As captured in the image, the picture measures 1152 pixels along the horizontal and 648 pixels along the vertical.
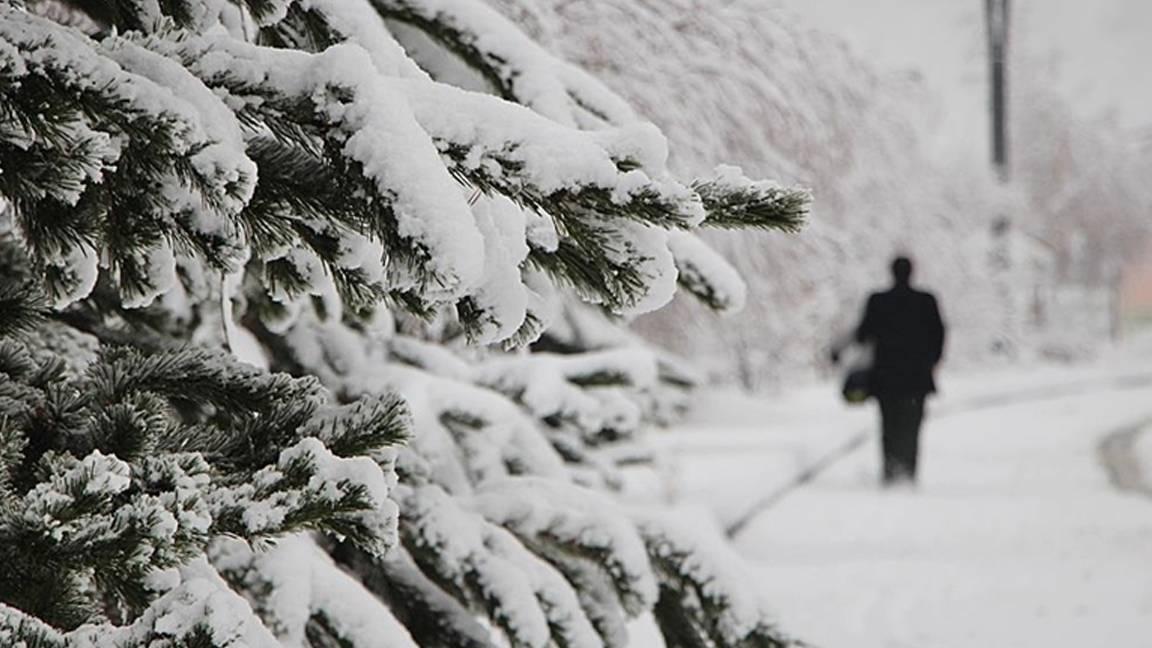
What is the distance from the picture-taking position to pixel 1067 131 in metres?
40.9

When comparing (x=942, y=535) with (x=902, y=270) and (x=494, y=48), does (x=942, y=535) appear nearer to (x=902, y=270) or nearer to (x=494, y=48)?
(x=902, y=270)

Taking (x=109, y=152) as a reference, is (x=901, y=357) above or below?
below

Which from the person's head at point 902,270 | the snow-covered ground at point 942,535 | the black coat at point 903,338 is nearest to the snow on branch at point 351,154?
the snow-covered ground at point 942,535

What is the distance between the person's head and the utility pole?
2257 cm

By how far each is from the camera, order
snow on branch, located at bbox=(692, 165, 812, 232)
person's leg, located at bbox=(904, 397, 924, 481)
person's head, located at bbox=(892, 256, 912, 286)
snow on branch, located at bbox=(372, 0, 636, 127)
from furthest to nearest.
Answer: person's leg, located at bbox=(904, 397, 924, 481) → person's head, located at bbox=(892, 256, 912, 286) → snow on branch, located at bbox=(372, 0, 636, 127) → snow on branch, located at bbox=(692, 165, 812, 232)

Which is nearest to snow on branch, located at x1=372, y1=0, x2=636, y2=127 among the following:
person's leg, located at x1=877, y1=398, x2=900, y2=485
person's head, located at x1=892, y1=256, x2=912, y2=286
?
person's head, located at x1=892, y1=256, x2=912, y2=286

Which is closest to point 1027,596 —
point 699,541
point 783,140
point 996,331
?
point 783,140

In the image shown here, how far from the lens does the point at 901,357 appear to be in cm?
857

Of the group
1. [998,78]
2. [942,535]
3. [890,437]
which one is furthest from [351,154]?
[998,78]

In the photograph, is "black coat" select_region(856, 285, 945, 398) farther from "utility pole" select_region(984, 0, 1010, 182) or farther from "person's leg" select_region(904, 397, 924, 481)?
"utility pole" select_region(984, 0, 1010, 182)

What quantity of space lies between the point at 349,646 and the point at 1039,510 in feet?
22.9

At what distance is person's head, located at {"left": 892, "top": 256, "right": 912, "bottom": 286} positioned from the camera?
830 centimetres

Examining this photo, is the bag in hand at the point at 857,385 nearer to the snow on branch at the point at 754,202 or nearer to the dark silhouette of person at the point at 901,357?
the dark silhouette of person at the point at 901,357

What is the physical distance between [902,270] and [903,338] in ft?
1.64
